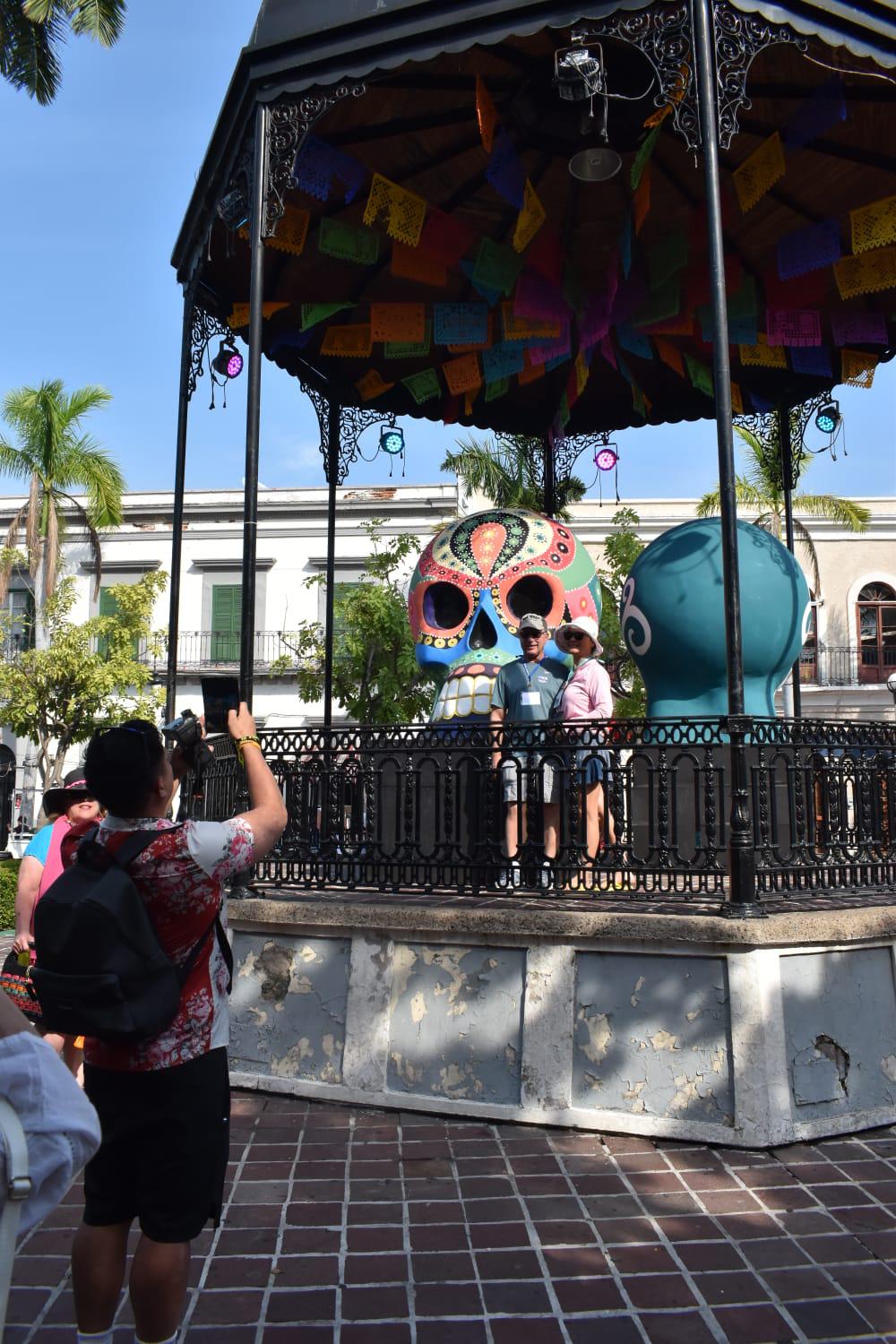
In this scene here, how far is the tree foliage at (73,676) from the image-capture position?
77.9 feet

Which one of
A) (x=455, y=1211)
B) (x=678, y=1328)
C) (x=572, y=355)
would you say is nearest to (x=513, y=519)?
(x=572, y=355)

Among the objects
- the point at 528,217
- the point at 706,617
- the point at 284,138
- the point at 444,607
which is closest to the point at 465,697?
the point at 444,607

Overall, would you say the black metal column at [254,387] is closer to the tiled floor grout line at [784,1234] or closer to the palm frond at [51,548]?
the tiled floor grout line at [784,1234]

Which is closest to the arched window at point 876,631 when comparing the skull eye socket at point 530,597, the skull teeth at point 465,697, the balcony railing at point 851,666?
the balcony railing at point 851,666

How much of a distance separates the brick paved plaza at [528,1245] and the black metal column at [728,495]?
125 centimetres

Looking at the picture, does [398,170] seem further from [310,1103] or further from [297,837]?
[310,1103]

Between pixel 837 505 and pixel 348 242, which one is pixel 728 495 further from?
pixel 837 505

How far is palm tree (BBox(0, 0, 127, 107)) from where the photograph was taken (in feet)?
50.3

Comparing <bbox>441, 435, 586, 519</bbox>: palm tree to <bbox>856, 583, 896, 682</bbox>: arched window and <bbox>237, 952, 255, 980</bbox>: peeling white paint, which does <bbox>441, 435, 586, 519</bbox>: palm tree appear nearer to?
<bbox>856, 583, 896, 682</bbox>: arched window

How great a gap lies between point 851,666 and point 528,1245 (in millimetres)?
30066

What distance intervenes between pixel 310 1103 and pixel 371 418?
6.89m

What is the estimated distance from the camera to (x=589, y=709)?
651 centimetres

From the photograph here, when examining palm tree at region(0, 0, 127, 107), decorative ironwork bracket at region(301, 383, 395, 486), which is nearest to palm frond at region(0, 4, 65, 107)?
palm tree at region(0, 0, 127, 107)

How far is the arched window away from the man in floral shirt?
102 ft
